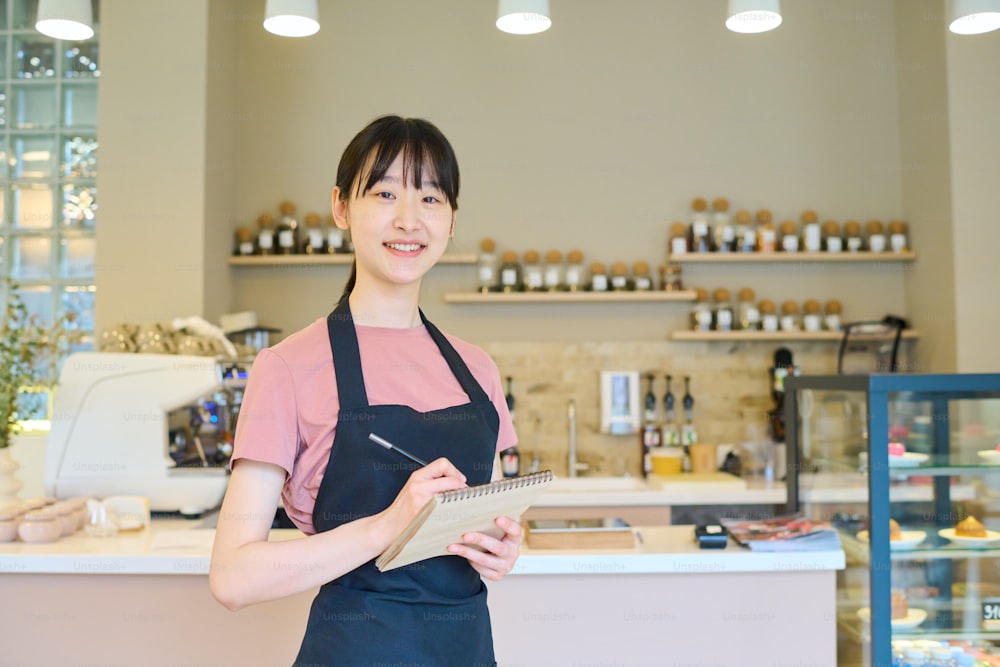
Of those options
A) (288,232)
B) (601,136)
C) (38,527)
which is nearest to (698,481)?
(601,136)

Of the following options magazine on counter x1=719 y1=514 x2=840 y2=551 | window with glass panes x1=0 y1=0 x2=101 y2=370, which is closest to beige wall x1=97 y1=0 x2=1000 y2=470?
window with glass panes x1=0 y1=0 x2=101 y2=370

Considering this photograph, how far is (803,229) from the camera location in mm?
5094

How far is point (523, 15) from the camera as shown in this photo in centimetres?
320

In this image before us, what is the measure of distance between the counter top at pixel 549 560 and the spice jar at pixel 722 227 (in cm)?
284

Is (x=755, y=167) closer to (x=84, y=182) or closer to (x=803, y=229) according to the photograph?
(x=803, y=229)

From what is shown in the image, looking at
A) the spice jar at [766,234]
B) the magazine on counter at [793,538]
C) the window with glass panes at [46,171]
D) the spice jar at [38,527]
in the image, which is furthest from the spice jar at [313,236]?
the magazine on counter at [793,538]

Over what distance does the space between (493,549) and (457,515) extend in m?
0.18

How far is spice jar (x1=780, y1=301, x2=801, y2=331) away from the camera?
4902 mm

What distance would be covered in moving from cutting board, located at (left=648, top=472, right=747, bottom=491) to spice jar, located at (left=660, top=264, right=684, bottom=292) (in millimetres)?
1038

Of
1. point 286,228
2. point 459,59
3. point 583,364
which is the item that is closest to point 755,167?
point 583,364

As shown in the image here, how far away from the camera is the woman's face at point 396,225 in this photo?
1305 mm

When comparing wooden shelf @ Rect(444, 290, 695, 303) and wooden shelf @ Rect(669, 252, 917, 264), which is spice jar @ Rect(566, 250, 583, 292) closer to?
wooden shelf @ Rect(444, 290, 695, 303)

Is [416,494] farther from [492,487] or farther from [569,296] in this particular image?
[569,296]

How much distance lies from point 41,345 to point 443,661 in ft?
7.78
